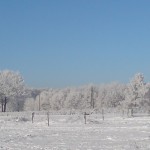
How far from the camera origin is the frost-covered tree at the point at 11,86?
350 feet

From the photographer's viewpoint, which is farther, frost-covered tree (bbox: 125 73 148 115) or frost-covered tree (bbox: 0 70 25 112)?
frost-covered tree (bbox: 0 70 25 112)

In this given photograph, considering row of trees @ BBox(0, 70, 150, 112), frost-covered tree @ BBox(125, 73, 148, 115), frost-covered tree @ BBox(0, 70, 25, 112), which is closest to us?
frost-covered tree @ BBox(125, 73, 148, 115)

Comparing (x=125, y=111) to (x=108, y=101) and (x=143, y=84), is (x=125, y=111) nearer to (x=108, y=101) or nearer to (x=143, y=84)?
(x=143, y=84)

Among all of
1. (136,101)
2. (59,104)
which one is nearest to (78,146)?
(136,101)

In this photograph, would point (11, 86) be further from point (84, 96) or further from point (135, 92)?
point (84, 96)

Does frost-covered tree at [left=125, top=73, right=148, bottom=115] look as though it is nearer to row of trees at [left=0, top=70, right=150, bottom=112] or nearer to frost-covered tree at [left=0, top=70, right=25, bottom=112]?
row of trees at [left=0, top=70, right=150, bottom=112]

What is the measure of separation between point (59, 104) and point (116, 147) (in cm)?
13822

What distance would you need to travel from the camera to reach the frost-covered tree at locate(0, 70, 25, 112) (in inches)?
4205

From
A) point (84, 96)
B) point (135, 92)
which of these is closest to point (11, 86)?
point (135, 92)

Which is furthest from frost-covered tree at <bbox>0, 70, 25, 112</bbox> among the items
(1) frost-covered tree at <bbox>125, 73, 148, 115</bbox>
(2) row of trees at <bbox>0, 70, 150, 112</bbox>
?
(1) frost-covered tree at <bbox>125, 73, 148, 115</bbox>

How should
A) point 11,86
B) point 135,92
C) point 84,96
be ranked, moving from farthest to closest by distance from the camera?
point 84,96
point 11,86
point 135,92

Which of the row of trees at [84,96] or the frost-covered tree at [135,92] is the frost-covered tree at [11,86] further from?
the frost-covered tree at [135,92]

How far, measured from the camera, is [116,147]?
2680cm

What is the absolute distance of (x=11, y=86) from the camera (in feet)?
356
